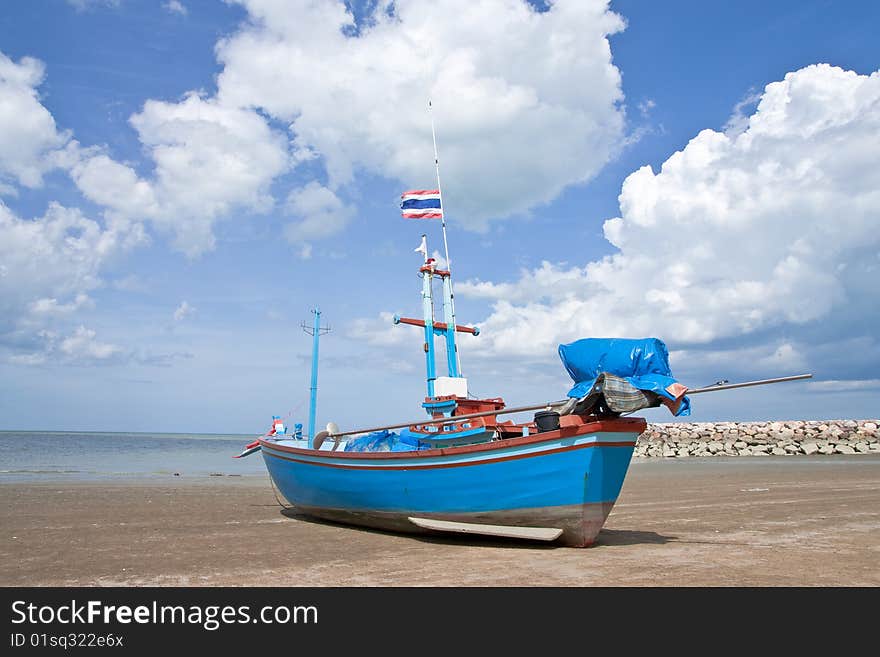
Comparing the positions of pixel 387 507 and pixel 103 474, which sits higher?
pixel 103 474

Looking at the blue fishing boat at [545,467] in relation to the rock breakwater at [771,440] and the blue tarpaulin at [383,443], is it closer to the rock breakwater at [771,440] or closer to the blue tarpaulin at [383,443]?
the blue tarpaulin at [383,443]

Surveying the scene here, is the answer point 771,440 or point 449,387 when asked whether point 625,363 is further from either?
point 771,440

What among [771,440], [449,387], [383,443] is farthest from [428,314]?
[771,440]

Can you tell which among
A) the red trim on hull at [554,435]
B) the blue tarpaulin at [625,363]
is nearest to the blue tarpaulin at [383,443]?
the red trim on hull at [554,435]

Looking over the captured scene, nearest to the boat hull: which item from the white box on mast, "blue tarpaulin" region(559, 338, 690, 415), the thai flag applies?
"blue tarpaulin" region(559, 338, 690, 415)

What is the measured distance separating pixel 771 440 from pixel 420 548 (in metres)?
39.4

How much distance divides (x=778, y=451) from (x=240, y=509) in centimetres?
3461

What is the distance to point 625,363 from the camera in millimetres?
9398

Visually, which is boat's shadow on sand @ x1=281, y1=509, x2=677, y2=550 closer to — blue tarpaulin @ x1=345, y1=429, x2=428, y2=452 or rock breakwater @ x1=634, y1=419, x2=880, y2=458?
blue tarpaulin @ x1=345, y1=429, x2=428, y2=452

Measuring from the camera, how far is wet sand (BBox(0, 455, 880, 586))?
293 inches
